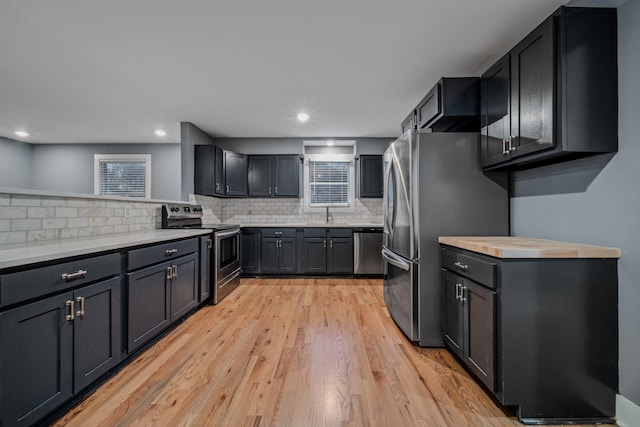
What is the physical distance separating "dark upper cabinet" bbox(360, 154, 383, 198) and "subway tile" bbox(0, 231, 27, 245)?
13.4ft

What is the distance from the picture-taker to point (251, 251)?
4633mm

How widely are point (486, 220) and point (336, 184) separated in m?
3.20

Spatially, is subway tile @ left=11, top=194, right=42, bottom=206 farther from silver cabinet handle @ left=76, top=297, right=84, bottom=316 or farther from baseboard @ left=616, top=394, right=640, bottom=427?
baseboard @ left=616, top=394, right=640, bottom=427

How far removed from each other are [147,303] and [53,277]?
826 millimetres

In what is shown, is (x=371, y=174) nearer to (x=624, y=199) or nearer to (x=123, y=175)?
(x=624, y=199)

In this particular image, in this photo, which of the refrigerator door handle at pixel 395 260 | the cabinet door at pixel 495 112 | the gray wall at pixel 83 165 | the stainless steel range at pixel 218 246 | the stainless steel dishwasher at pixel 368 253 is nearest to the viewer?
the cabinet door at pixel 495 112

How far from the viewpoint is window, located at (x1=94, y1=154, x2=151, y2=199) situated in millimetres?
5723

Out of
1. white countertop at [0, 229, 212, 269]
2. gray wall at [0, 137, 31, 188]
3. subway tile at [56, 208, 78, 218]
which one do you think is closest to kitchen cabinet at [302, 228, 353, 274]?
white countertop at [0, 229, 212, 269]

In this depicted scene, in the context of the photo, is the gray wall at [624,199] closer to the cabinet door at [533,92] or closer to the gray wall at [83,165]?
the cabinet door at [533,92]

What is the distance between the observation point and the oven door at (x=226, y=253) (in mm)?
3475

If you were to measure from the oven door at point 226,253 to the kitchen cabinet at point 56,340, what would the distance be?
1627 mm

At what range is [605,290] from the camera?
57.9 inches

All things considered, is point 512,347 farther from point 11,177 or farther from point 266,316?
point 11,177

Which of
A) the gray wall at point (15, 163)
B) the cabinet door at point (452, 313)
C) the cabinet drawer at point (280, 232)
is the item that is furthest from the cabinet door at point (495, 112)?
the gray wall at point (15, 163)
